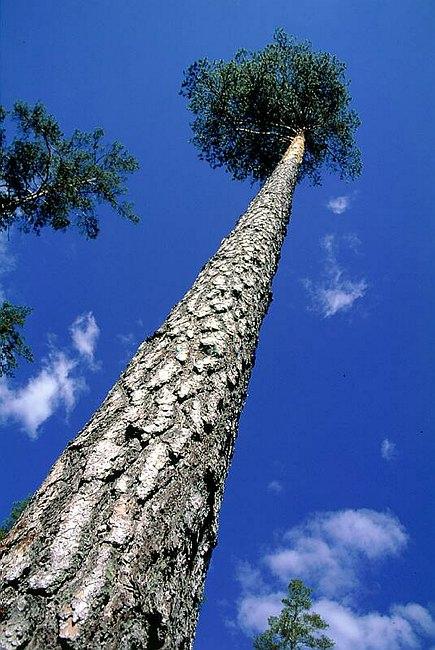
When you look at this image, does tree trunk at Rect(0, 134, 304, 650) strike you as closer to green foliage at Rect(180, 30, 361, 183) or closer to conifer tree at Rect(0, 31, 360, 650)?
conifer tree at Rect(0, 31, 360, 650)

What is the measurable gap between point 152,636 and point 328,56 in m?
14.8

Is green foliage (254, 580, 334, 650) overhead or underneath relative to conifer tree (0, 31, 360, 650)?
overhead

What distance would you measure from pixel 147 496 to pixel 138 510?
0.20 ft

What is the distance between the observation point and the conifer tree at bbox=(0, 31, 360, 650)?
1.21 meters

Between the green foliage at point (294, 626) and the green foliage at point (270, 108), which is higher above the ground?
the green foliage at point (270, 108)

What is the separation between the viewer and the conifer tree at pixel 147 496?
1.21 m

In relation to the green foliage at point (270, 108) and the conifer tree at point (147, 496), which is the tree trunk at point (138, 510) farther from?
the green foliage at point (270, 108)

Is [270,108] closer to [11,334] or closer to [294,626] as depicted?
[11,334]

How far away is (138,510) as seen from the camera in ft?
4.84

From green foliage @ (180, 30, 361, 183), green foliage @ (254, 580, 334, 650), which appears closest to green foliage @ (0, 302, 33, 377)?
green foliage @ (180, 30, 361, 183)

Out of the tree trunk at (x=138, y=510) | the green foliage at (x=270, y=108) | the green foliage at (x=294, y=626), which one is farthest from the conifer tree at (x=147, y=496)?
the green foliage at (x=294, y=626)

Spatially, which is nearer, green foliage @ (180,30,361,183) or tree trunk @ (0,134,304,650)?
tree trunk @ (0,134,304,650)

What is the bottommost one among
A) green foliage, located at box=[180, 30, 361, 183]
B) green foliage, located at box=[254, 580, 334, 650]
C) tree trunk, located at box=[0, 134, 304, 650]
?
tree trunk, located at box=[0, 134, 304, 650]

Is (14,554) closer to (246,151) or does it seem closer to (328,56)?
(246,151)
